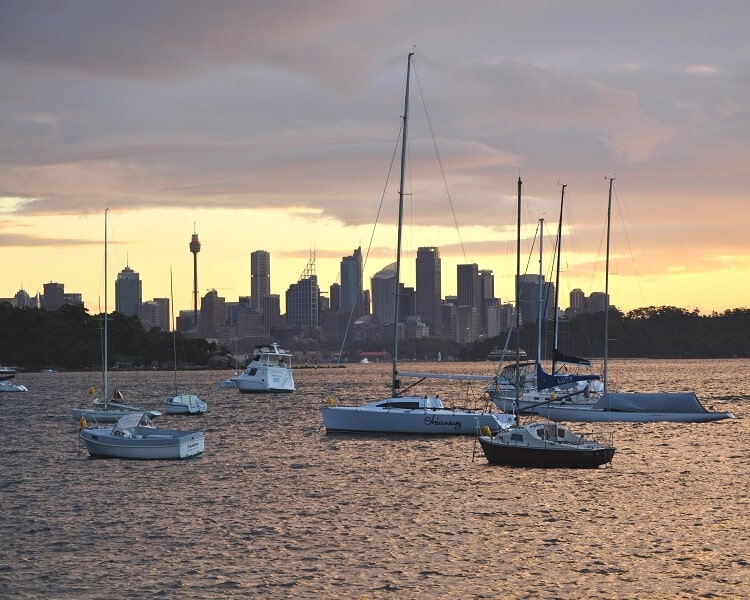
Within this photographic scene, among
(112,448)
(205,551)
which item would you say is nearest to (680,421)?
(112,448)

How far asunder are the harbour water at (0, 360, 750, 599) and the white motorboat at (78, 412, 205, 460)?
27.6 inches

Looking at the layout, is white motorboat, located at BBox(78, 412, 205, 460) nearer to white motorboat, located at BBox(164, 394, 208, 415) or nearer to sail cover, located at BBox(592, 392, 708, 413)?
sail cover, located at BBox(592, 392, 708, 413)

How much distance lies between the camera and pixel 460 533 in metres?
40.8

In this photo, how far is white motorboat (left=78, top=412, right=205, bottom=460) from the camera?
60781mm

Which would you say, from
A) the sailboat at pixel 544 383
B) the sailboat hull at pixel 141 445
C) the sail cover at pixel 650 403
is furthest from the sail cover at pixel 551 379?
the sailboat hull at pixel 141 445

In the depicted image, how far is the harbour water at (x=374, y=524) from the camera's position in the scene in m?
33.1

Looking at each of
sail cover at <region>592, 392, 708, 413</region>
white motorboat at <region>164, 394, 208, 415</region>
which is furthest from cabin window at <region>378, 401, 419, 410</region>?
white motorboat at <region>164, 394, 208, 415</region>

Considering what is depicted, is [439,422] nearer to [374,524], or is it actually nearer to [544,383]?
[544,383]

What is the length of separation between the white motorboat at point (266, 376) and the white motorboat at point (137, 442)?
287 ft

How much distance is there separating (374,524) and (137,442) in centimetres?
2124

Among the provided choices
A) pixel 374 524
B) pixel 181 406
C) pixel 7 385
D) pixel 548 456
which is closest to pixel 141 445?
pixel 548 456

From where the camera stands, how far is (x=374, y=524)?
141 ft

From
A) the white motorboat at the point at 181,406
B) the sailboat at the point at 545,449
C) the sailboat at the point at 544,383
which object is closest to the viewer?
the sailboat at the point at 545,449

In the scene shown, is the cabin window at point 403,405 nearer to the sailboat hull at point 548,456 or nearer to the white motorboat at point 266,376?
the sailboat hull at point 548,456
